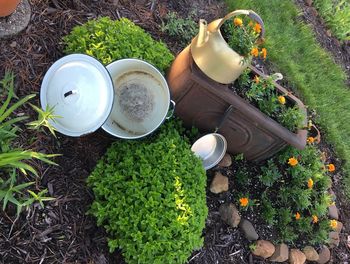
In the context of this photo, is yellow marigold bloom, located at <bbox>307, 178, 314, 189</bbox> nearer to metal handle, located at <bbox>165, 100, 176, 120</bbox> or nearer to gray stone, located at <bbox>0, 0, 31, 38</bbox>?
metal handle, located at <bbox>165, 100, 176, 120</bbox>

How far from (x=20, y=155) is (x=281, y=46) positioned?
288 centimetres

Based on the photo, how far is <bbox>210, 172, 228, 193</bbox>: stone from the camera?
10.8ft

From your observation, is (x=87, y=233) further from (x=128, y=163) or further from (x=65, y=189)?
(x=128, y=163)

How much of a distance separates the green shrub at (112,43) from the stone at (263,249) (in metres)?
1.35

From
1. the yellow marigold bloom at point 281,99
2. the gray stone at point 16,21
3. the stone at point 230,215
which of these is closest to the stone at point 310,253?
the stone at point 230,215

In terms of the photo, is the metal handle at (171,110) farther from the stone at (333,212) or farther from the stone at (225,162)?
the stone at (333,212)

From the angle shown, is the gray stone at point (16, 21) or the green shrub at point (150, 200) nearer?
the green shrub at point (150, 200)

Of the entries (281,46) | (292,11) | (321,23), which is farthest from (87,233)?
(321,23)

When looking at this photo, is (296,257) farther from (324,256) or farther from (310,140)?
(310,140)

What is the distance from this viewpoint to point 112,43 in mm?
3020

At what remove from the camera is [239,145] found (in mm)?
3381

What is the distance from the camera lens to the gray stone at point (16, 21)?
2852 mm

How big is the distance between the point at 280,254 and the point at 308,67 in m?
1.91

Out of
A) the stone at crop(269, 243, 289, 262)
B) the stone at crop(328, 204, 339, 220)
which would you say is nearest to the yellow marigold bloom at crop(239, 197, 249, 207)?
the stone at crop(269, 243, 289, 262)
